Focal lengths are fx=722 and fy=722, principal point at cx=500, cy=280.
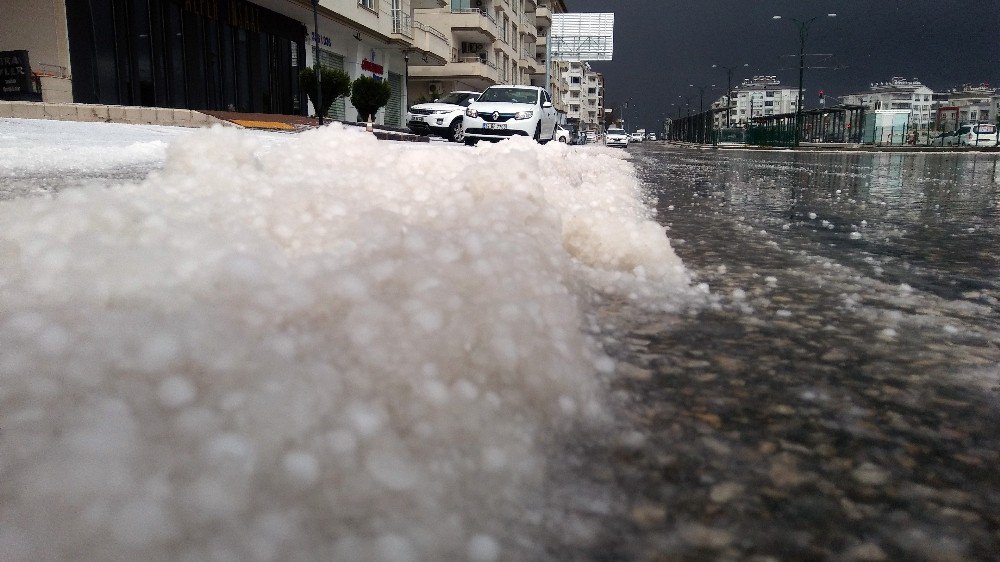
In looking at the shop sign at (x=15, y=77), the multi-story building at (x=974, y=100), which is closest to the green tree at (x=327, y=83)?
the shop sign at (x=15, y=77)

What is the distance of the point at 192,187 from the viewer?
2699mm

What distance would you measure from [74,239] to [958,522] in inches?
77.4

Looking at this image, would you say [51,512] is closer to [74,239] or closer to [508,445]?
[508,445]

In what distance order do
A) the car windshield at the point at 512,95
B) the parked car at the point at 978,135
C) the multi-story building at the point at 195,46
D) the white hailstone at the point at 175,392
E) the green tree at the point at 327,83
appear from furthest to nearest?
the parked car at the point at 978,135 → the green tree at the point at 327,83 → the car windshield at the point at 512,95 → the multi-story building at the point at 195,46 → the white hailstone at the point at 175,392

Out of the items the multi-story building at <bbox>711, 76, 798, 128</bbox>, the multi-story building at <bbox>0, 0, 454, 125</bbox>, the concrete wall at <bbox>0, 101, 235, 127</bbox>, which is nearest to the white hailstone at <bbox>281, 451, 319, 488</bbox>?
the concrete wall at <bbox>0, 101, 235, 127</bbox>

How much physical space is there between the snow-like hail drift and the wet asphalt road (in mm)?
153

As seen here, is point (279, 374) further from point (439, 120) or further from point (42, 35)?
point (439, 120)

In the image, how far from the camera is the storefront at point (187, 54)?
15117 millimetres

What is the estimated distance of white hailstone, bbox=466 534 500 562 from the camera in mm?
988

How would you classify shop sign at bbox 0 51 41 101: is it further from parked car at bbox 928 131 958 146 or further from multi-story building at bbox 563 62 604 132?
multi-story building at bbox 563 62 604 132

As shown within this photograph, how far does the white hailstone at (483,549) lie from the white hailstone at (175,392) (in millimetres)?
521

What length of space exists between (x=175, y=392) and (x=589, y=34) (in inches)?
2212

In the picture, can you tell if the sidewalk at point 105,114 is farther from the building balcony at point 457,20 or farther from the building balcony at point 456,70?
the building balcony at point 456,70

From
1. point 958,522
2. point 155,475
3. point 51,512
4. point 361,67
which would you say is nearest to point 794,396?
point 958,522
